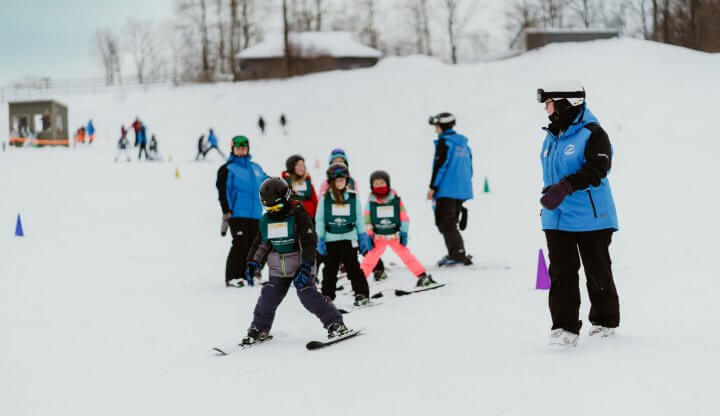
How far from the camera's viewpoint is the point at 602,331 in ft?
15.5

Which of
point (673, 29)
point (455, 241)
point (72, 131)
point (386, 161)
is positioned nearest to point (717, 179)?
point (455, 241)

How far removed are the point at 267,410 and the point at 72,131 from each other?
4244 cm

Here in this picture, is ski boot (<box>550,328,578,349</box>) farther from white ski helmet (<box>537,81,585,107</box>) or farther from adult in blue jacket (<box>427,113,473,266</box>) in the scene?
adult in blue jacket (<box>427,113,473,266</box>)

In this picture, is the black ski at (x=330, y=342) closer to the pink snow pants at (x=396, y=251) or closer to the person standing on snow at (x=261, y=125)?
the pink snow pants at (x=396, y=251)

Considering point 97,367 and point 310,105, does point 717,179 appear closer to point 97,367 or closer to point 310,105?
point 97,367

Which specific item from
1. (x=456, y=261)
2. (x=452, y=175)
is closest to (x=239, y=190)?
(x=452, y=175)

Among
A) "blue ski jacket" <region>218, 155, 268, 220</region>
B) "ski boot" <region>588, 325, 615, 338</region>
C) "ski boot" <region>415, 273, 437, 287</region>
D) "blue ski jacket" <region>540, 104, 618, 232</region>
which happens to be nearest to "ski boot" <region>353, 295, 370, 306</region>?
"ski boot" <region>415, 273, 437, 287</region>

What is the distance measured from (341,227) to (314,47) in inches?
1963

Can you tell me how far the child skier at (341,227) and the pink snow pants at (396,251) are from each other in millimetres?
313

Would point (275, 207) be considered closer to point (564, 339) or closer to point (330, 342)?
point (330, 342)

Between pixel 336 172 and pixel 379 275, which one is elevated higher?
pixel 336 172

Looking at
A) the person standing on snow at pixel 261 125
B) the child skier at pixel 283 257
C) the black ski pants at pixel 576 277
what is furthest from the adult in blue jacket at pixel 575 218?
the person standing on snow at pixel 261 125

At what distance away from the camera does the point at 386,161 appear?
26250mm

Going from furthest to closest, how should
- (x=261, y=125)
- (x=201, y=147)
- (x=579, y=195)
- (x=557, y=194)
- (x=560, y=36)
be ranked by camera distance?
1. (x=560, y=36)
2. (x=261, y=125)
3. (x=201, y=147)
4. (x=579, y=195)
5. (x=557, y=194)
